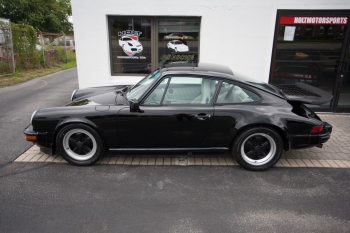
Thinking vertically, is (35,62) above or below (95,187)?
above

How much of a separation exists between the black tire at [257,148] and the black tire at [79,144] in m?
1.97

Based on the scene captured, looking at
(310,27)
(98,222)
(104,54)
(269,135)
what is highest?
(310,27)

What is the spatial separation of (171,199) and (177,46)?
15.4ft

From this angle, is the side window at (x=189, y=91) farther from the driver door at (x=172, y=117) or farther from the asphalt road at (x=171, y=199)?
the asphalt road at (x=171, y=199)

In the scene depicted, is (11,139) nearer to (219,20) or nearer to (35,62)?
(219,20)

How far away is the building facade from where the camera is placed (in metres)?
5.89

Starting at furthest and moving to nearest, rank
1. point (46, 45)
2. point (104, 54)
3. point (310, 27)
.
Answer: point (46, 45) < point (104, 54) < point (310, 27)

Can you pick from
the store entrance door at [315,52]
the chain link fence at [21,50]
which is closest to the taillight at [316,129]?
the store entrance door at [315,52]

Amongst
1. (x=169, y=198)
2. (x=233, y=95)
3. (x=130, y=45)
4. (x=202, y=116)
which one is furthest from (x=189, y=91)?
(x=130, y=45)

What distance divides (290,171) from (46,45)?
58.0 ft

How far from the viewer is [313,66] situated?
6215mm

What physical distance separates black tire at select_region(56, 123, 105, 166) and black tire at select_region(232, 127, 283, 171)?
1970 mm

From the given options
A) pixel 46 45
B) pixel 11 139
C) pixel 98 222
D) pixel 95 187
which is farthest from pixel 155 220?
pixel 46 45

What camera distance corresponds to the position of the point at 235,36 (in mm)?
6148
